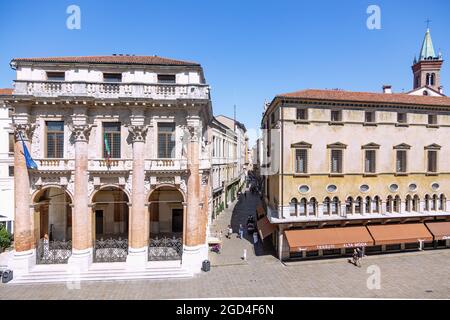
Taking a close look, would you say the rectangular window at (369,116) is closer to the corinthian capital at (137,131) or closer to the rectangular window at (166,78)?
the rectangular window at (166,78)

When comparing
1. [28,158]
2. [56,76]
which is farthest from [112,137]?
[56,76]

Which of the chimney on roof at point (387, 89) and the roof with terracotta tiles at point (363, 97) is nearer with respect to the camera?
the roof with terracotta tiles at point (363, 97)

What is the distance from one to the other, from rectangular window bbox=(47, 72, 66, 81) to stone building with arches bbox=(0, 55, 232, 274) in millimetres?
67

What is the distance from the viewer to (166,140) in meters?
19.2

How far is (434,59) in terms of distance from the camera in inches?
1800

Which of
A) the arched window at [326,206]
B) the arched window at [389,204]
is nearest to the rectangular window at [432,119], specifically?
the arched window at [389,204]

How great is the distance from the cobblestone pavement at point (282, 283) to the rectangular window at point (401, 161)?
773cm

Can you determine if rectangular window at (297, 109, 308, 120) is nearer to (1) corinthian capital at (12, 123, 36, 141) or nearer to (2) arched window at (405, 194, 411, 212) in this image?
(2) arched window at (405, 194, 411, 212)

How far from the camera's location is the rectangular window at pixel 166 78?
19.5 metres

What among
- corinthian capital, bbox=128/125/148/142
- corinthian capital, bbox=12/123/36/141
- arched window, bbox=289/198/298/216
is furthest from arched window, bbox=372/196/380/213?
corinthian capital, bbox=12/123/36/141

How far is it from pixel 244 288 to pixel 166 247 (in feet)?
24.1

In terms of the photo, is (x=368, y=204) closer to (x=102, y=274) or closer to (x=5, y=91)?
(x=102, y=274)

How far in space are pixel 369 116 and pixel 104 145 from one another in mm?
22568
